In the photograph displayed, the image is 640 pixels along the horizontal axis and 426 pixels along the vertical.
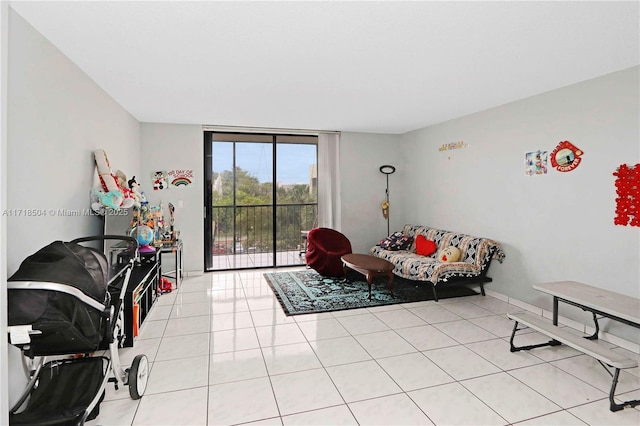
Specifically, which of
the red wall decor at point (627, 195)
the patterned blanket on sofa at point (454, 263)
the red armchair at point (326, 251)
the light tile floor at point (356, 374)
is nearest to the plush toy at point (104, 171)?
the light tile floor at point (356, 374)

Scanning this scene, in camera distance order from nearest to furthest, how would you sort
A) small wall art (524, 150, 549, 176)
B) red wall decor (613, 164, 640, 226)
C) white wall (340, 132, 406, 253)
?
red wall decor (613, 164, 640, 226)
small wall art (524, 150, 549, 176)
white wall (340, 132, 406, 253)

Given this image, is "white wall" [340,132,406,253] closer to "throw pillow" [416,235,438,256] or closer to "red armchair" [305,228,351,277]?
"red armchair" [305,228,351,277]

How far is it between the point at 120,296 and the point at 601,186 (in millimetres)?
4143

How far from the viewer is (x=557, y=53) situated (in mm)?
2717

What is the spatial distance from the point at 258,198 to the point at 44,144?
150 inches

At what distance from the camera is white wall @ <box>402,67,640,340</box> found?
3141 millimetres

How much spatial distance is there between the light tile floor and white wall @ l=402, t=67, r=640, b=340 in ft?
2.49

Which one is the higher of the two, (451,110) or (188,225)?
(451,110)

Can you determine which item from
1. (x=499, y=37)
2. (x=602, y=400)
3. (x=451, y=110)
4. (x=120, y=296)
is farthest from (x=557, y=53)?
(x=120, y=296)

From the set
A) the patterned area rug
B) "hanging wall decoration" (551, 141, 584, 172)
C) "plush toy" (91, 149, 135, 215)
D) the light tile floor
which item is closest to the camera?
the light tile floor

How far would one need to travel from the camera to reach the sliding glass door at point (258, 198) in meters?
5.89

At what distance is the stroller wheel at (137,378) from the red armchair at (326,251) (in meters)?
3.25

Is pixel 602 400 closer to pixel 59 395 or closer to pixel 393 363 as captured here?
pixel 393 363

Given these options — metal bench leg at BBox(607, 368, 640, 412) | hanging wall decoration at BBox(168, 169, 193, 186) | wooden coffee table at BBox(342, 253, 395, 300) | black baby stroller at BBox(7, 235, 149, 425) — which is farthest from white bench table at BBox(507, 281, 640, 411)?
hanging wall decoration at BBox(168, 169, 193, 186)
